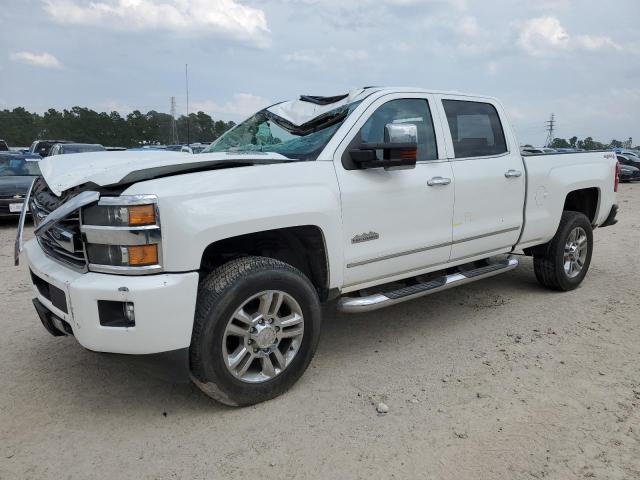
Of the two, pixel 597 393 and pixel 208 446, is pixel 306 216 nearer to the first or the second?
pixel 208 446

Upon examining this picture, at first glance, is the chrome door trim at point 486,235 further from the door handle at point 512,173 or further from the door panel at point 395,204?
the door handle at point 512,173

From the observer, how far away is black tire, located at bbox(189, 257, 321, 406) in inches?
111

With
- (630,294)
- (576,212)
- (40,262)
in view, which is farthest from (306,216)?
(630,294)

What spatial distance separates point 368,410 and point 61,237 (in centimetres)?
200

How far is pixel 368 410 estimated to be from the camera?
3061 mm

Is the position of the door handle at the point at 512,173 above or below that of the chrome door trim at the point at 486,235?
above

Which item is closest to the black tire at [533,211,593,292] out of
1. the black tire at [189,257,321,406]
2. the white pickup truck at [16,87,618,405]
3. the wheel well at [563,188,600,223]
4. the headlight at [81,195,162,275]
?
the wheel well at [563,188,600,223]

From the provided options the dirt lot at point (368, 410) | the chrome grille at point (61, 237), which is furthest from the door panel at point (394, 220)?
the chrome grille at point (61, 237)

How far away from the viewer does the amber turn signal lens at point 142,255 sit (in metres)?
2.62

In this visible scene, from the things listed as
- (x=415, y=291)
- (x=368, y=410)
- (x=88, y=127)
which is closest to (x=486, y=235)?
(x=415, y=291)

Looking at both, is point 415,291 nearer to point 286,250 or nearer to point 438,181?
point 438,181

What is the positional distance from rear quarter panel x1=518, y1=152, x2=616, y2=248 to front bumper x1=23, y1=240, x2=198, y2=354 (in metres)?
3.33

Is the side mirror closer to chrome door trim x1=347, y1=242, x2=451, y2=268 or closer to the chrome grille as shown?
chrome door trim x1=347, y1=242, x2=451, y2=268

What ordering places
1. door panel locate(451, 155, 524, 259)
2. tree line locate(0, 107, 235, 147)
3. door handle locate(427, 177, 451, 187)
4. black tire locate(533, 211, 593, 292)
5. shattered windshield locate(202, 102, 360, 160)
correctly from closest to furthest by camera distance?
shattered windshield locate(202, 102, 360, 160) → door handle locate(427, 177, 451, 187) → door panel locate(451, 155, 524, 259) → black tire locate(533, 211, 593, 292) → tree line locate(0, 107, 235, 147)
